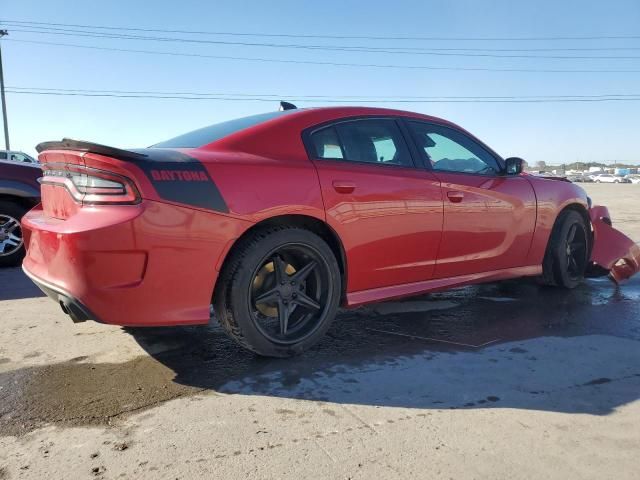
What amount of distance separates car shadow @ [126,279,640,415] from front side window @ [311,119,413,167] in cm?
122

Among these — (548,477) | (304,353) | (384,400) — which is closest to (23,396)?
(304,353)

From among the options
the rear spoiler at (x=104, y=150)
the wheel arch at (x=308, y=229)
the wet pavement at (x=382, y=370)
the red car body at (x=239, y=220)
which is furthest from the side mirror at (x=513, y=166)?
the rear spoiler at (x=104, y=150)

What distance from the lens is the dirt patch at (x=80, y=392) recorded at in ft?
7.83

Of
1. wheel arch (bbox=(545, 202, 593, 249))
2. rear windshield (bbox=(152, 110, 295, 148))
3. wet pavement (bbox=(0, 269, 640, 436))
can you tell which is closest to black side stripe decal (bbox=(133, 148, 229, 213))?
rear windshield (bbox=(152, 110, 295, 148))

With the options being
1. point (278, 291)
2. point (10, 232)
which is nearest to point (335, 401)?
point (278, 291)

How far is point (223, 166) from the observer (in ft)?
9.16

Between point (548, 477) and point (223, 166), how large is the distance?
2.06m

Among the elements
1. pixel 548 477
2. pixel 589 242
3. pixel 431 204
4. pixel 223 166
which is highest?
pixel 223 166

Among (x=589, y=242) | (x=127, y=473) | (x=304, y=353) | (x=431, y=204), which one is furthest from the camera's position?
(x=589, y=242)

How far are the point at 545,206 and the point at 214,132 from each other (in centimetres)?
295

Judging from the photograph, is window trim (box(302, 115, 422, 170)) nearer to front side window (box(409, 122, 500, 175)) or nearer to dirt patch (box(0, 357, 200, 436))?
front side window (box(409, 122, 500, 175))

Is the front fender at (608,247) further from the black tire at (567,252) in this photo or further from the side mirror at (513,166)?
the side mirror at (513,166)

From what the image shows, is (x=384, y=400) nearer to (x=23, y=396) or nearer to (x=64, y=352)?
(x=23, y=396)

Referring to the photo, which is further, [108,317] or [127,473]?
[108,317]
